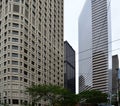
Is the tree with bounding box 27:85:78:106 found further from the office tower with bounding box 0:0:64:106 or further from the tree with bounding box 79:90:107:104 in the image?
the tree with bounding box 79:90:107:104

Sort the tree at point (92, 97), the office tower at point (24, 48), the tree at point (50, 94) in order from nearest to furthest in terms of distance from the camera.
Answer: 1. the tree at point (50, 94)
2. the office tower at point (24, 48)
3. the tree at point (92, 97)

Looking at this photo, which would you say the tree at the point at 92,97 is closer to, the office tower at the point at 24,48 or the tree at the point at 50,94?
the tree at the point at 50,94

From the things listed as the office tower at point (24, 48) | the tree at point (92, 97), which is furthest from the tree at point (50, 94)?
the tree at point (92, 97)

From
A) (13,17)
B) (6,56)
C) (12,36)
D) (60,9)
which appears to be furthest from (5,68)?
(60,9)

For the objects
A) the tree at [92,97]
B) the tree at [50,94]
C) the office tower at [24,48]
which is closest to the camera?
the tree at [50,94]

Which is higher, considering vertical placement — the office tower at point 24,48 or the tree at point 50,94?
the office tower at point 24,48

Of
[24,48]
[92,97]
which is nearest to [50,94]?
[92,97]

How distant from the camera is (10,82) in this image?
97.1 meters

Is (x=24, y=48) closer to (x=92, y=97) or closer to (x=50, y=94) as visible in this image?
(x=50, y=94)

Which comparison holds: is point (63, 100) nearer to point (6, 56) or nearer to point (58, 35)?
point (6, 56)

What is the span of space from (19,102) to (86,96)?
72.5 feet

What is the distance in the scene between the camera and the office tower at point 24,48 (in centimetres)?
9819

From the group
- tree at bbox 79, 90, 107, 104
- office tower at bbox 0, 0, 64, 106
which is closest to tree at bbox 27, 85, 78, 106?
office tower at bbox 0, 0, 64, 106

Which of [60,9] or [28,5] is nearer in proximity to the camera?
[28,5]
